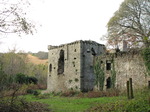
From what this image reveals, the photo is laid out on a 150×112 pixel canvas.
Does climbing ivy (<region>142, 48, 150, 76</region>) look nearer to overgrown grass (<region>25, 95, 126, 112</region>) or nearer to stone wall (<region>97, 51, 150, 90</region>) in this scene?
stone wall (<region>97, 51, 150, 90</region>)

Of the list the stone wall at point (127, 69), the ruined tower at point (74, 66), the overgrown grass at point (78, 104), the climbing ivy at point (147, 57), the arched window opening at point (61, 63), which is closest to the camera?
the overgrown grass at point (78, 104)

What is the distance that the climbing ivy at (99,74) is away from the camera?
23139 mm

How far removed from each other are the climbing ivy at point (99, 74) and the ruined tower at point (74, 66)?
80.8 inches

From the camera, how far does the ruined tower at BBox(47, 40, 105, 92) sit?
26.7 meters

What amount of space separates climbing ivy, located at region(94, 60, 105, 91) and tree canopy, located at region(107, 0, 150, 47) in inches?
153

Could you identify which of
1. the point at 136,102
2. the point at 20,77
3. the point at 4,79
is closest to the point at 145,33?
the point at 136,102

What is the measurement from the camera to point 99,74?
23656mm

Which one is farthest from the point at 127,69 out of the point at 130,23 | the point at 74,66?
the point at 74,66

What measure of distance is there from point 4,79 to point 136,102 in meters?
7.93

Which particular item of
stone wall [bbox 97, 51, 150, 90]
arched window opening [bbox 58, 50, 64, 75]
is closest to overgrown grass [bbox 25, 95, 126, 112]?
stone wall [bbox 97, 51, 150, 90]

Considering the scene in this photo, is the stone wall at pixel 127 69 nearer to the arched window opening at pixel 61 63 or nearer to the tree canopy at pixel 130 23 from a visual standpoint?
the tree canopy at pixel 130 23

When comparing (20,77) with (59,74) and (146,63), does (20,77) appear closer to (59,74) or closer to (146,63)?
(59,74)

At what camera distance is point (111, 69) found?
73.7 ft

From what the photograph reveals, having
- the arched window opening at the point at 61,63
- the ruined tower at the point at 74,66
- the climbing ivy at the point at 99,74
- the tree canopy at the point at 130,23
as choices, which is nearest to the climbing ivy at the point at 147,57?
the tree canopy at the point at 130,23
